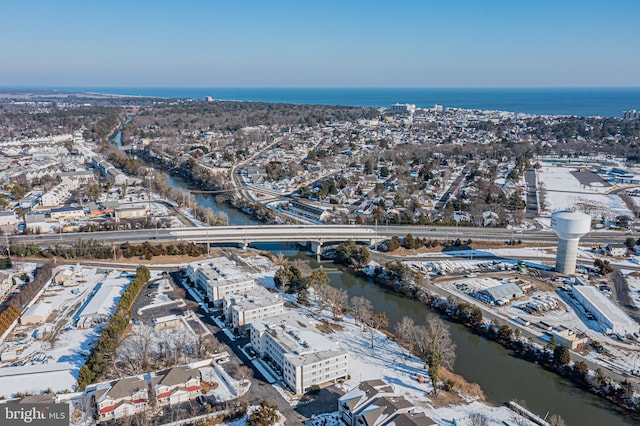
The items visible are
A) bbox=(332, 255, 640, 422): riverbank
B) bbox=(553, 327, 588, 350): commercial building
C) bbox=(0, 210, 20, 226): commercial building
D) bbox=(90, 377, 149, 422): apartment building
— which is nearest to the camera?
bbox=(90, 377, 149, 422): apartment building

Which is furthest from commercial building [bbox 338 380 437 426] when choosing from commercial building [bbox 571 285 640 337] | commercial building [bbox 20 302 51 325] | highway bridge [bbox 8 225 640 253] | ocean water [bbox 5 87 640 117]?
ocean water [bbox 5 87 640 117]

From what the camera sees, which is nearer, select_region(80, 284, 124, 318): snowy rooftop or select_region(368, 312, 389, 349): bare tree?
select_region(368, 312, 389, 349): bare tree

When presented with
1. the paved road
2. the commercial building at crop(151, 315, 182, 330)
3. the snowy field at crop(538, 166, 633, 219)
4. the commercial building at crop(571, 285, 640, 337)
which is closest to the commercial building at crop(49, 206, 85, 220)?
the commercial building at crop(151, 315, 182, 330)

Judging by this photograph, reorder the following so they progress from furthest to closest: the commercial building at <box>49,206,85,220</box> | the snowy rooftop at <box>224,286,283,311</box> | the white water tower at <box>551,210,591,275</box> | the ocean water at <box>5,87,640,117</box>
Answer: the ocean water at <box>5,87,640,117</box> < the commercial building at <box>49,206,85,220</box> < the white water tower at <box>551,210,591,275</box> < the snowy rooftop at <box>224,286,283,311</box>

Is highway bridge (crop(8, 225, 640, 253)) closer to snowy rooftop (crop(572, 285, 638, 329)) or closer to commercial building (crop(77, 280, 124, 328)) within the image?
commercial building (crop(77, 280, 124, 328))

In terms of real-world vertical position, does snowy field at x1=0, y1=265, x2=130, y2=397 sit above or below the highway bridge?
below

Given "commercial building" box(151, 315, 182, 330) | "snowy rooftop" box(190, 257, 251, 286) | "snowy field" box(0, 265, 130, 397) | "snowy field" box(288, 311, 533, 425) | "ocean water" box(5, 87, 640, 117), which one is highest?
"ocean water" box(5, 87, 640, 117)
